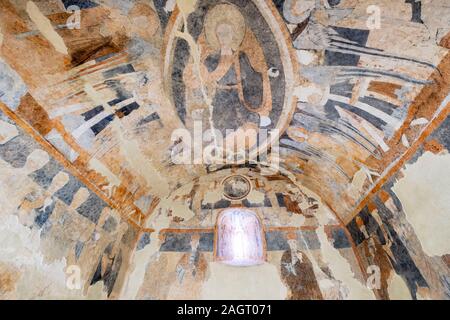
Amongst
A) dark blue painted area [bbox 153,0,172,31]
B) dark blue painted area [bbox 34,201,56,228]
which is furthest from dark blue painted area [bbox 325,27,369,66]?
dark blue painted area [bbox 34,201,56,228]

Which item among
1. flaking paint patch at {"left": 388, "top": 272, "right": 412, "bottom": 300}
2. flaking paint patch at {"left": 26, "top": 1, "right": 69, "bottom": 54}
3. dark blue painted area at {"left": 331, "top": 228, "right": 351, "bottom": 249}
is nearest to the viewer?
flaking paint patch at {"left": 26, "top": 1, "right": 69, "bottom": 54}

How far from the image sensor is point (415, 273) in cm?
609

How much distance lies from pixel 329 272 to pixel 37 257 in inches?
273

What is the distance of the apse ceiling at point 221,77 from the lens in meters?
4.32

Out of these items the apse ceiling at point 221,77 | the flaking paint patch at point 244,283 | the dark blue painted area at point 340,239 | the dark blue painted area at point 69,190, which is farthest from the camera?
the dark blue painted area at point 340,239

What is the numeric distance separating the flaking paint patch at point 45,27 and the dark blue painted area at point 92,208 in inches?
126

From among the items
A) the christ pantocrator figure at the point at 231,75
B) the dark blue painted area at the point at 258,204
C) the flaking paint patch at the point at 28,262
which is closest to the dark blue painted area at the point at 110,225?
the flaking paint patch at the point at 28,262

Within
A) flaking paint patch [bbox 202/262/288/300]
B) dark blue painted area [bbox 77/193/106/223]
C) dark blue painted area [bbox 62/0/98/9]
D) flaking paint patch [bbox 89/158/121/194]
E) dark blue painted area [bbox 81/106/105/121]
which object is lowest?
flaking paint patch [bbox 202/262/288/300]

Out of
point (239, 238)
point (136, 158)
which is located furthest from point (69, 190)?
point (239, 238)

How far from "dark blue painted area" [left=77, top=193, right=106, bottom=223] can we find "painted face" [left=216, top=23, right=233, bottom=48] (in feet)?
13.9

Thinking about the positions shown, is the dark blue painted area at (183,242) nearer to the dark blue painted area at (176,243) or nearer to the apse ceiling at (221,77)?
the dark blue painted area at (176,243)

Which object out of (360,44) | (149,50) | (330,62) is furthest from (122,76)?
(360,44)

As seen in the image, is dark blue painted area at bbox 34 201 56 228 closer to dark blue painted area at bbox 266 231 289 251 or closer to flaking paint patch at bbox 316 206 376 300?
dark blue painted area at bbox 266 231 289 251

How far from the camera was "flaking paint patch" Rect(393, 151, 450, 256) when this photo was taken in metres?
4.80
